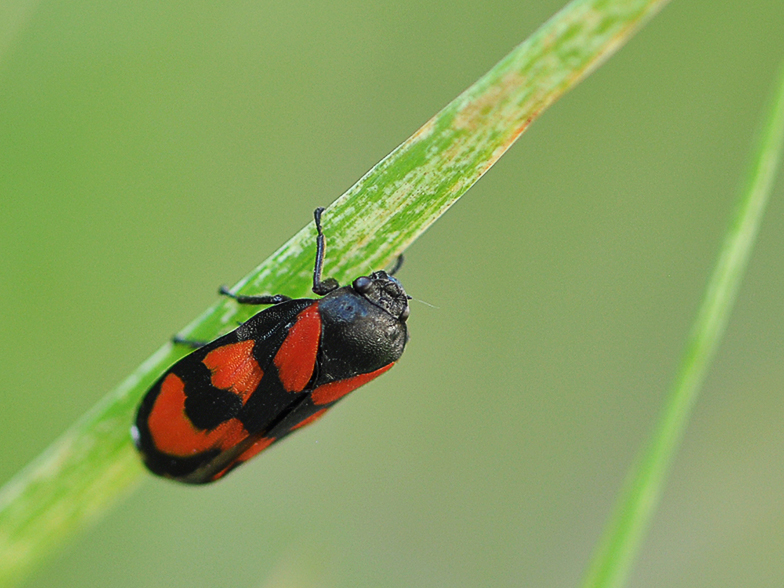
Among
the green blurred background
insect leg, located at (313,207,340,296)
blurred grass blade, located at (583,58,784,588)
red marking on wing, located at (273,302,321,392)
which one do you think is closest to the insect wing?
red marking on wing, located at (273,302,321,392)

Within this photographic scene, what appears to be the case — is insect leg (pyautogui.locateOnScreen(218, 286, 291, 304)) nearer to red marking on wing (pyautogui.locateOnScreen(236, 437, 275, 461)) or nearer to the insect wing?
the insect wing

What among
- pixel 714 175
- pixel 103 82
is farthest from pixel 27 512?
pixel 714 175

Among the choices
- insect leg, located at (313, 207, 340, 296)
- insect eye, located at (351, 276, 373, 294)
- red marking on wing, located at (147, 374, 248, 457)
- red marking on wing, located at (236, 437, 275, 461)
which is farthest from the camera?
red marking on wing, located at (236, 437, 275, 461)

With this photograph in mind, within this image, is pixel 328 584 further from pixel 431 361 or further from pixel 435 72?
pixel 435 72

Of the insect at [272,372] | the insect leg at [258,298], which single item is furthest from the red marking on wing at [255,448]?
the insect leg at [258,298]

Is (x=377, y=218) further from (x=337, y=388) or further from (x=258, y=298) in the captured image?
(x=337, y=388)

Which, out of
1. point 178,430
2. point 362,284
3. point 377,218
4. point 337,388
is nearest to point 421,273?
point 337,388
